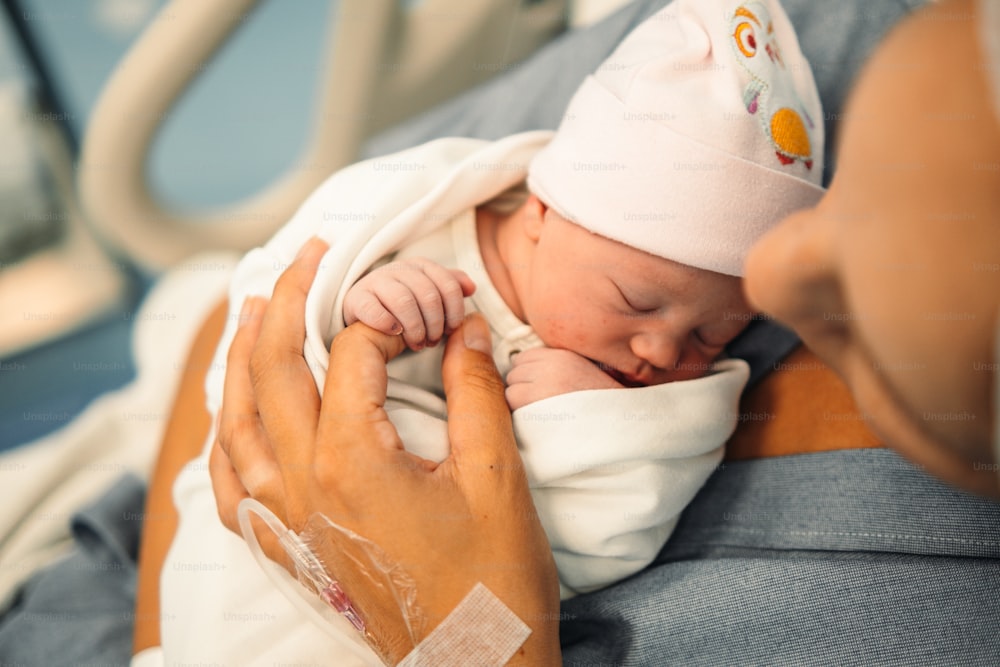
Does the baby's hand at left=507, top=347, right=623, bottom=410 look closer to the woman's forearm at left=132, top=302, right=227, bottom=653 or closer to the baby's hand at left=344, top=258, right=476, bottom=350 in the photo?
the baby's hand at left=344, top=258, right=476, bottom=350

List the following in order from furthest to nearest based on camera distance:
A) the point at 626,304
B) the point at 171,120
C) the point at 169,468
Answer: the point at 171,120 < the point at 169,468 < the point at 626,304

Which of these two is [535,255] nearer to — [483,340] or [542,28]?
[483,340]

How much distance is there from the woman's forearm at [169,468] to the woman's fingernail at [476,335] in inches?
22.9

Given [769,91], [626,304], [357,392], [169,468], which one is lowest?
[169,468]

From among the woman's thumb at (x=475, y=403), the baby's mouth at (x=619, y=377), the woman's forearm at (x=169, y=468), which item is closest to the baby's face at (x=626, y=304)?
the baby's mouth at (x=619, y=377)

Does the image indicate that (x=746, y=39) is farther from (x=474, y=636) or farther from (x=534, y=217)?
(x=474, y=636)

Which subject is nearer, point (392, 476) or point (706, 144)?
point (392, 476)

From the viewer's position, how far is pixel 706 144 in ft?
3.05

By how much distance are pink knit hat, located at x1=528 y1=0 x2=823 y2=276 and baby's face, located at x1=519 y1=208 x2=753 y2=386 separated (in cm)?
3

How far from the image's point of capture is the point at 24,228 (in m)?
2.37

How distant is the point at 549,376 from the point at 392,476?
314mm

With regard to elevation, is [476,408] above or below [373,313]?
below

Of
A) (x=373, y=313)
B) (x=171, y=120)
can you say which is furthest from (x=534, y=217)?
(x=171, y=120)

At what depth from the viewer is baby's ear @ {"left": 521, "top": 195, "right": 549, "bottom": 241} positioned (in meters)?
1.08
